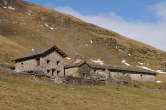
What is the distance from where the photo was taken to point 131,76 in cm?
9088

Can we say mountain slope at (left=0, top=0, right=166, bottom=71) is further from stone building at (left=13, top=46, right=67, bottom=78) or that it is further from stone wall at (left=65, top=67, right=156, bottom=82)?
stone building at (left=13, top=46, right=67, bottom=78)

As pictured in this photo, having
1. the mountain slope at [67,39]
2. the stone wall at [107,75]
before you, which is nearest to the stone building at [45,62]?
the stone wall at [107,75]

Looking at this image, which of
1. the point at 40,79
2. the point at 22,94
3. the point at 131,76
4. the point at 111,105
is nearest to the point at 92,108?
the point at 111,105

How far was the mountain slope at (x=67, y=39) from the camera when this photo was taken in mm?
143125

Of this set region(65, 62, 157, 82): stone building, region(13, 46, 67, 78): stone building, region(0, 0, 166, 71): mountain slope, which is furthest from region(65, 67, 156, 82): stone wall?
region(0, 0, 166, 71): mountain slope

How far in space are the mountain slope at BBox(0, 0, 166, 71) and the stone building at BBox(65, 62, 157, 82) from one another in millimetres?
37290

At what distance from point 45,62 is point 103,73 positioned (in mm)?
26315

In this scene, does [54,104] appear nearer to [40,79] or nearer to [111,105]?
[111,105]

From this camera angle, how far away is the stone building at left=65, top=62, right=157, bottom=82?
242 feet

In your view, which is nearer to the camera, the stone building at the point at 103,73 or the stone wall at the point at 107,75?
the stone building at the point at 103,73

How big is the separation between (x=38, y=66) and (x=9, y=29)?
98622mm

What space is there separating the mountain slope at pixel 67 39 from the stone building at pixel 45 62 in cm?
6452

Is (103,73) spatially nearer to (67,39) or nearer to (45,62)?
(45,62)

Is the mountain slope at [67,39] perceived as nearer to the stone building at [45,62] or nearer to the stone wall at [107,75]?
the stone wall at [107,75]
